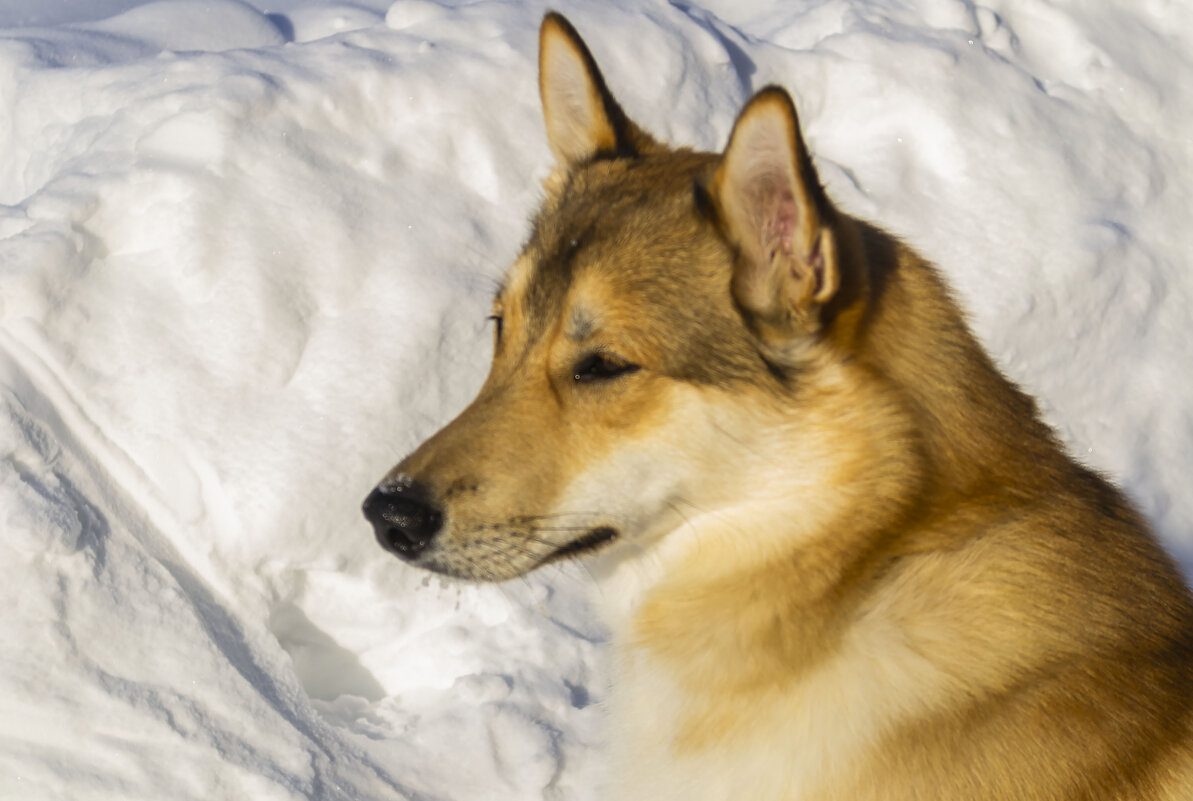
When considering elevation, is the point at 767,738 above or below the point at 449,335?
above

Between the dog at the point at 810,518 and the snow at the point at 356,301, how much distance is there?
1.38 m

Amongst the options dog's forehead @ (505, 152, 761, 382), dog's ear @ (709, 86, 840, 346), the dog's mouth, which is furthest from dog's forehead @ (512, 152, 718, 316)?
the dog's mouth

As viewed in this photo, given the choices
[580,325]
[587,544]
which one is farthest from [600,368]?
[587,544]

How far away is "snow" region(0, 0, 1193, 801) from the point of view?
3.44 meters

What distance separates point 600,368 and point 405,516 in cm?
53

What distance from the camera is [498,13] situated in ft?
17.6

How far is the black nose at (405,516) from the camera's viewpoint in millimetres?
2320

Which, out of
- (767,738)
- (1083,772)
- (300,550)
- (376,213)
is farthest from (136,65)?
(1083,772)

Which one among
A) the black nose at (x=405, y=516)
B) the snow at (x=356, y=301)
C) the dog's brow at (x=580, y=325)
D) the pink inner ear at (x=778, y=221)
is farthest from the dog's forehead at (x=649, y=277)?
the snow at (x=356, y=301)

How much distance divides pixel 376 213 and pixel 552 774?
2.40m

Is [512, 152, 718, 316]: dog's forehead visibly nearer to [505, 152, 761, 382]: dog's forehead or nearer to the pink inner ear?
[505, 152, 761, 382]: dog's forehead

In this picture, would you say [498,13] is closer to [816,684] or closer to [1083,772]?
[816,684]

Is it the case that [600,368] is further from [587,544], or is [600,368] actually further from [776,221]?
[776,221]

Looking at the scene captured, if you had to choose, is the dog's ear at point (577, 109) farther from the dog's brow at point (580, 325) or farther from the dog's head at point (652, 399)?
the dog's brow at point (580, 325)
